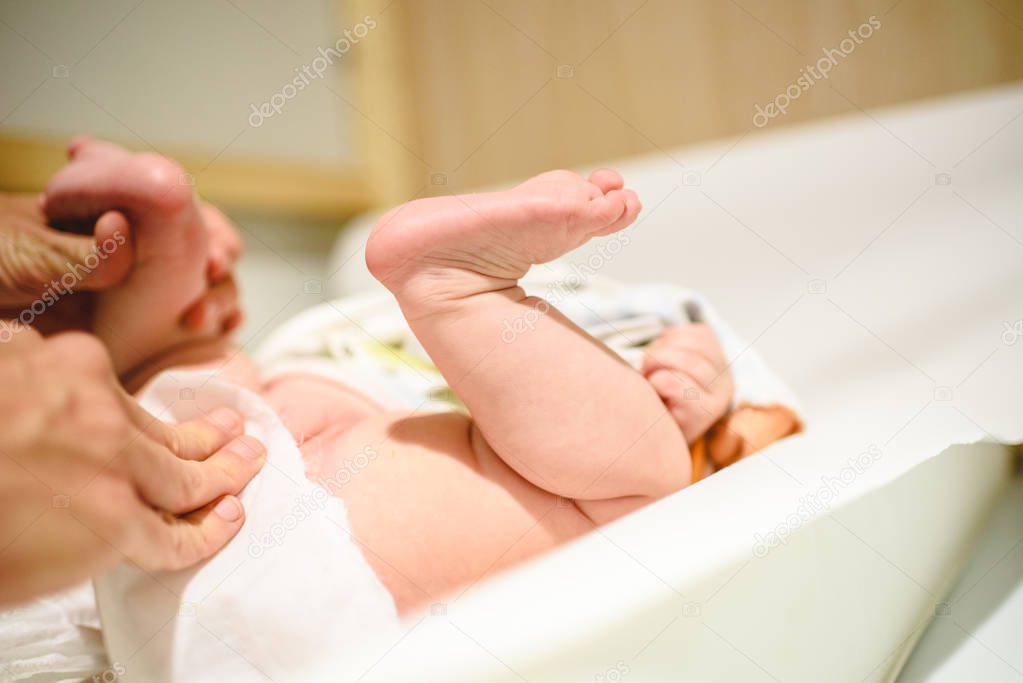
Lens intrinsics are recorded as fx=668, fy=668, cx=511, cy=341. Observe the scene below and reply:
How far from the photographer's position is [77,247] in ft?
2.09

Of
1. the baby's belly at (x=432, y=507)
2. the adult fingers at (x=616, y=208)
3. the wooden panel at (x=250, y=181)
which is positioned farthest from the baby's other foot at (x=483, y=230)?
the wooden panel at (x=250, y=181)

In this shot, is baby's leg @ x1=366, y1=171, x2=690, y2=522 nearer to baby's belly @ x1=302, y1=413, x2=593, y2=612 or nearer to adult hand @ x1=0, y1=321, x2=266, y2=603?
baby's belly @ x1=302, y1=413, x2=593, y2=612

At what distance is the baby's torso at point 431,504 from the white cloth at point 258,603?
0.03 meters

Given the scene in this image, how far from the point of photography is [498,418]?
520 mm

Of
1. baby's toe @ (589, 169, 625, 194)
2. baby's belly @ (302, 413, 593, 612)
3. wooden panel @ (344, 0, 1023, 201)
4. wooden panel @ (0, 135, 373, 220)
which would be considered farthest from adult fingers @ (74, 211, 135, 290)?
wooden panel @ (344, 0, 1023, 201)

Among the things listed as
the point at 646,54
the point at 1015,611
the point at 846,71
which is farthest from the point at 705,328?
the point at 646,54

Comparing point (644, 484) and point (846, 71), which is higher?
point (846, 71)

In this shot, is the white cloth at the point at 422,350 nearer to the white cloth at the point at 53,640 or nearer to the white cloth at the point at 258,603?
the white cloth at the point at 258,603

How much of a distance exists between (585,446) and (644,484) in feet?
0.22

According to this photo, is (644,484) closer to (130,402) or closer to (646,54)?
(130,402)

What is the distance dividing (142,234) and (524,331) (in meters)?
0.41

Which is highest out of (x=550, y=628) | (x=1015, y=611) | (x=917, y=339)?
(x=550, y=628)

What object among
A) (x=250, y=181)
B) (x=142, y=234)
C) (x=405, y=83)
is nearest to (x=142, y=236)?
(x=142, y=234)

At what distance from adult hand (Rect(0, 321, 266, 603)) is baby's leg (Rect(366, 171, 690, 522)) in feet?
0.65
